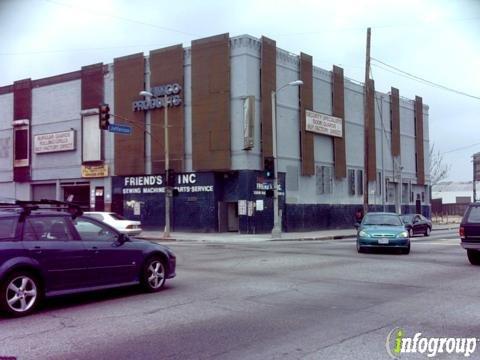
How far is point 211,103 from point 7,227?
25435 millimetres

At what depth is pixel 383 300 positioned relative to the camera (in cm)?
901

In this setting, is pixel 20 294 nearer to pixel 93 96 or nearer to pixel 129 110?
pixel 129 110

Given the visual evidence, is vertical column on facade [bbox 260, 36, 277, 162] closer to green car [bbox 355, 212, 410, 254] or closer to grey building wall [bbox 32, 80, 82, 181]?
grey building wall [bbox 32, 80, 82, 181]

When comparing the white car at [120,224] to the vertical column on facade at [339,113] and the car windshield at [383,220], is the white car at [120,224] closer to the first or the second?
the car windshield at [383,220]

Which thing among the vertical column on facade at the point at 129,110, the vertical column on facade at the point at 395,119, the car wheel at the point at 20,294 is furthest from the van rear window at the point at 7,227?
the vertical column on facade at the point at 395,119

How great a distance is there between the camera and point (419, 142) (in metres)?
51.3

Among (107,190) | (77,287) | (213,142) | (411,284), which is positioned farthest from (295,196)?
(77,287)

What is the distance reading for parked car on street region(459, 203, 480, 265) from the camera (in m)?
14.0

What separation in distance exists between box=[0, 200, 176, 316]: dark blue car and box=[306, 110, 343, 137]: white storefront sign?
93.2 ft

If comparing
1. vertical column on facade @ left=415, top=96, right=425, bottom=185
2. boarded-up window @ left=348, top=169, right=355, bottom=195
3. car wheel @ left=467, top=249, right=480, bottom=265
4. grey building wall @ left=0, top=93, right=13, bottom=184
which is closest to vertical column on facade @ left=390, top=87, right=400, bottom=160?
vertical column on facade @ left=415, top=96, right=425, bottom=185

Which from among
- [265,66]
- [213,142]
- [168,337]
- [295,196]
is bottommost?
[168,337]

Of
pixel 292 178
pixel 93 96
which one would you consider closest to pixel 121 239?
pixel 292 178

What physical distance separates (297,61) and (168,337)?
32063mm

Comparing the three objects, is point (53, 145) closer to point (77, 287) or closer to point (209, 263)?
point (209, 263)
